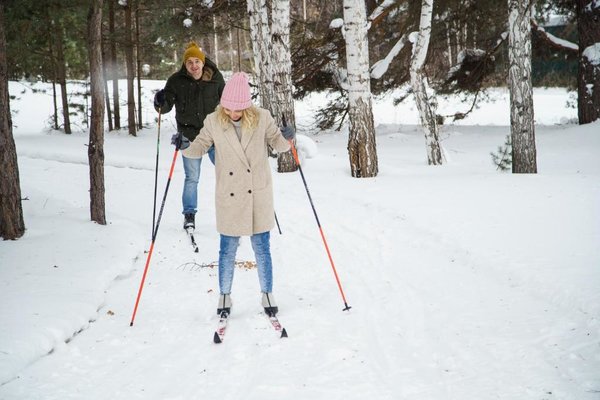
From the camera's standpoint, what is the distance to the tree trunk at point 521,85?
8.38m

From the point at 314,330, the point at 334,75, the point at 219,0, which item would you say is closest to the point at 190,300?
the point at 314,330

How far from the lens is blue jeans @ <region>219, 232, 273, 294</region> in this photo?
425 cm

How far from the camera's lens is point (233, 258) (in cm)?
429

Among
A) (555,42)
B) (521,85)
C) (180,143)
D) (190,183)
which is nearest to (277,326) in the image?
(180,143)

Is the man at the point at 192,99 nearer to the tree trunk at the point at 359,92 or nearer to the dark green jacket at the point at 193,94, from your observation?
the dark green jacket at the point at 193,94

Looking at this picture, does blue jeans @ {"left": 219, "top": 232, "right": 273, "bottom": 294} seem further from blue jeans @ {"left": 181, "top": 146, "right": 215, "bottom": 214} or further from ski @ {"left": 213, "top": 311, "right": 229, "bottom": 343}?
blue jeans @ {"left": 181, "top": 146, "right": 215, "bottom": 214}

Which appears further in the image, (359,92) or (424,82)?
(424,82)

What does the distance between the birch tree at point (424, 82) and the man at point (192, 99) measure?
5060 mm

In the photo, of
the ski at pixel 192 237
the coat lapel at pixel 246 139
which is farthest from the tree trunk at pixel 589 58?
the coat lapel at pixel 246 139

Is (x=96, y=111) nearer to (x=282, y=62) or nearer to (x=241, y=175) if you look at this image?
(x=241, y=175)

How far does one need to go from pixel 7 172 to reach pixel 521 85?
7376 mm

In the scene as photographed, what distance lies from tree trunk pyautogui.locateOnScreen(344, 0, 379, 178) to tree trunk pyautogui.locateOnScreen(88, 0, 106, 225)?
13.5ft

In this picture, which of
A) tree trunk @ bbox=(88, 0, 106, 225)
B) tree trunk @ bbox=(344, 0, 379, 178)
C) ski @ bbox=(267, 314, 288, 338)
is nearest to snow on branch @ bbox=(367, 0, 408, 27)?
tree trunk @ bbox=(344, 0, 379, 178)

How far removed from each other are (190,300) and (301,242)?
74.1 inches
